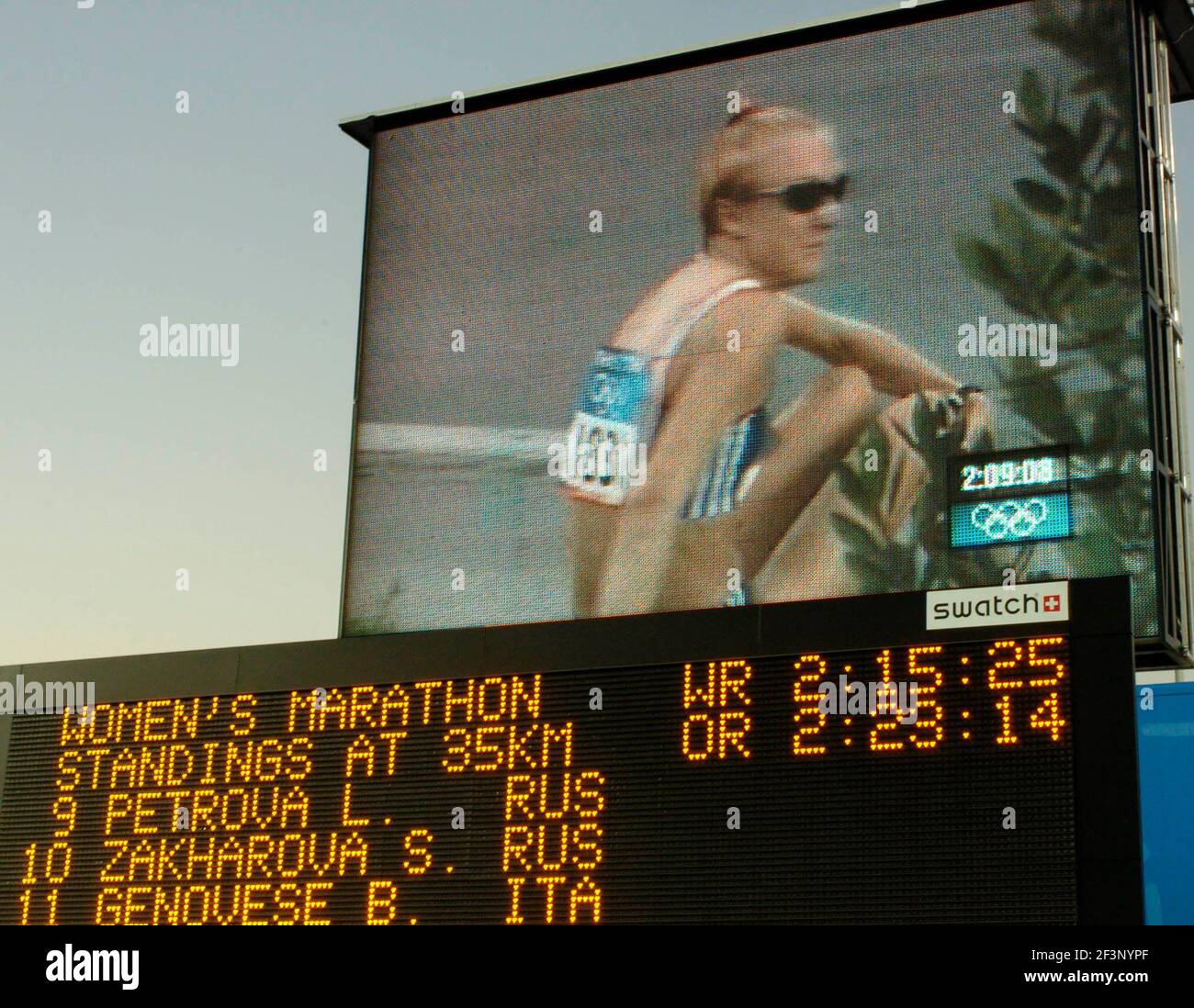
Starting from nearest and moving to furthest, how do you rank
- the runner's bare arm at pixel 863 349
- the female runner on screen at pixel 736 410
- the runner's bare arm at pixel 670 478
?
the runner's bare arm at pixel 863 349 < the female runner on screen at pixel 736 410 < the runner's bare arm at pixel 670 478

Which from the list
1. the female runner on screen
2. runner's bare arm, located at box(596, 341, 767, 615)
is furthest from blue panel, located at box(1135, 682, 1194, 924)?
runner's bare arm, located at box(596, 341, 767, 615)

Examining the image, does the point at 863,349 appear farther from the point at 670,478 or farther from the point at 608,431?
the point at 608,431

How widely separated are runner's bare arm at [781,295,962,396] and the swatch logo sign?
12.1ft

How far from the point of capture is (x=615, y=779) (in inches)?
257

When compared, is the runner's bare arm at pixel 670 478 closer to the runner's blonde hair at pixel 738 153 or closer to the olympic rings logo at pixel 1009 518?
the runner's blonde hair at pixel 738 153

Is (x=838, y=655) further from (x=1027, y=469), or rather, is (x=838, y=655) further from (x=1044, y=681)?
(x=1027, y=469)

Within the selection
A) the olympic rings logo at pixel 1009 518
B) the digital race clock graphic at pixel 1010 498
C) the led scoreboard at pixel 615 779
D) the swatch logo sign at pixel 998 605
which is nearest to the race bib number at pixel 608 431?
the digital race clock graphic at pixel 1010 498

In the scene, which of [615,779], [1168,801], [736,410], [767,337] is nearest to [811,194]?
[767,337]

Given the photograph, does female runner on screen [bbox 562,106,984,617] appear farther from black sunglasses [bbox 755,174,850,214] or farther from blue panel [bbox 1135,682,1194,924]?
blue panel [bbox 1135,682,1194,924]

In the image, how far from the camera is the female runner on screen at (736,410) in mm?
9961

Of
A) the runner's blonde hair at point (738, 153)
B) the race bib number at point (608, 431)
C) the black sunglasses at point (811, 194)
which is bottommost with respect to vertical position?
the race bib number at point (608, 431)

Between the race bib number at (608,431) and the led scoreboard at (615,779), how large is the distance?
11.9 feet
